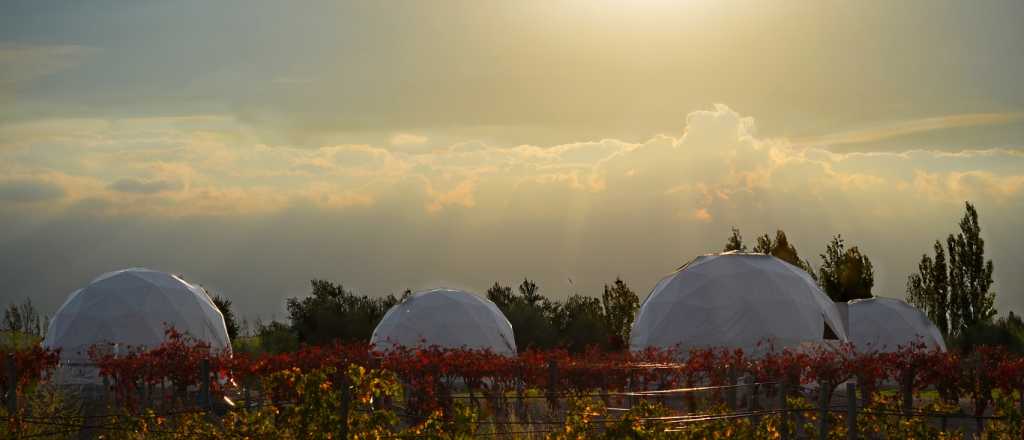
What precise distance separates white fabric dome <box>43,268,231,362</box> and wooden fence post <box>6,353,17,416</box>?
429 inches

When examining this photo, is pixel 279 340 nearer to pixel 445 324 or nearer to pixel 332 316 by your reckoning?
pixel 332 316

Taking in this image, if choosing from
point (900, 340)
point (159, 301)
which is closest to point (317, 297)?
point (159, 301)

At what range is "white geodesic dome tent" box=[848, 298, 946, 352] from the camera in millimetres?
37312

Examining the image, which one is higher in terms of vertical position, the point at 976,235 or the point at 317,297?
the point at 976,235

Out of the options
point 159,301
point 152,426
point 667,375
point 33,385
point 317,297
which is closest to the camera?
point 152,426

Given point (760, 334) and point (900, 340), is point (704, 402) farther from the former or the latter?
point (900, 340)

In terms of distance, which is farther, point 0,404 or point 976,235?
point 976,235

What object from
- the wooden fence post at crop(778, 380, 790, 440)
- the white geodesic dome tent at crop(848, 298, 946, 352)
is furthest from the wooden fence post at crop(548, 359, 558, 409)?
the white geodesic dome tent at crop(848, 298, 946, 352)

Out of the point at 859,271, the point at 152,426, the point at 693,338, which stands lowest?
the point at 152,426

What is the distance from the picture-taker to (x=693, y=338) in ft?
99.2

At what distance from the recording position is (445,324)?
33281 mm

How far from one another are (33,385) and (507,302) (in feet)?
88.4

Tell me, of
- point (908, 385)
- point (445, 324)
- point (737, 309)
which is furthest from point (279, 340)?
point (908, 385)

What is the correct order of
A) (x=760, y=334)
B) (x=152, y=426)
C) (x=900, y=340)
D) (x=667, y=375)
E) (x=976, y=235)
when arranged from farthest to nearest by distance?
(x=976, y=235)
(x=900, y=340)
(x=760, y=334)
(x=667, y=375)
(x=152, y=426)
